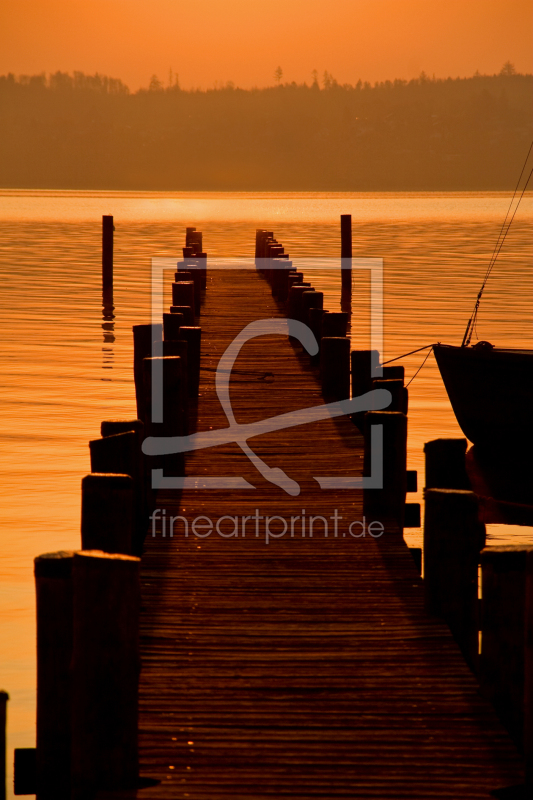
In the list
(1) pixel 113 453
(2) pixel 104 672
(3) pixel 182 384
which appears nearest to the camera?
(2) pixel 104 672

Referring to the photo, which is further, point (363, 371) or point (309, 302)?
point (309, 302)

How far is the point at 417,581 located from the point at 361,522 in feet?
3.81

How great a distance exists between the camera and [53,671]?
457 centimetres

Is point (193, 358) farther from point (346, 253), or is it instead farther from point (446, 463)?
point (346, 253)

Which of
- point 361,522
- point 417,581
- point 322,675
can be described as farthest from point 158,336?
point 322,675

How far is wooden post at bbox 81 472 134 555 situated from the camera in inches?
209

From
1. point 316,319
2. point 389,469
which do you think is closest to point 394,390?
point 389,469

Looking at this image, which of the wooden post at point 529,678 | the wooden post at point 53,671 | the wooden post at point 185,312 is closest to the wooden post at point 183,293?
the wooden post at point 185,312

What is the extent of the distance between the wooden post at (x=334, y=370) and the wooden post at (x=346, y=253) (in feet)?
72.2

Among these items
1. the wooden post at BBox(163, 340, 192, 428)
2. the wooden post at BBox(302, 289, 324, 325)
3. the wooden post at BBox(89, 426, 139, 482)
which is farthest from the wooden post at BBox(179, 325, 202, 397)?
the wooden post at BBox(89, 426, 139, 482)

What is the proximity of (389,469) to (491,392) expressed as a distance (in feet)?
20.4

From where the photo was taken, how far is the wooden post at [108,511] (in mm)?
5301

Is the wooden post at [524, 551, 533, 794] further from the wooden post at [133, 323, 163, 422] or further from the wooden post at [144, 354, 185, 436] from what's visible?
the wooden post at [133, 323, 163, 422]

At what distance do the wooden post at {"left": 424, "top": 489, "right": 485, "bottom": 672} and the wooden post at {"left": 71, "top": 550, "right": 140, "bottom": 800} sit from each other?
2067mm
